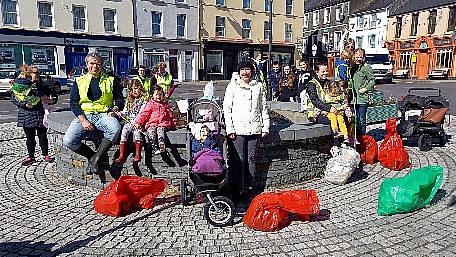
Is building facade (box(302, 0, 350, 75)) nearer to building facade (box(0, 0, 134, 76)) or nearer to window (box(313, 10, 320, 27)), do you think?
window (box(313, 10, 320, 27))

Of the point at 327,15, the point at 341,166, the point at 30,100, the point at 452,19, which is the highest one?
the point at 327,15

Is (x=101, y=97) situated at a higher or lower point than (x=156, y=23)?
lower

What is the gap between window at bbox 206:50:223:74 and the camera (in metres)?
35.8

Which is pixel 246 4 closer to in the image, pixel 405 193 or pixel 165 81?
pixel 165 81

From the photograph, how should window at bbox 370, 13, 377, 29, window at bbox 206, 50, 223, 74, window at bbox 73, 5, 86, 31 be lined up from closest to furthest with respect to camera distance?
window at bbox 73, 5, 86, 31
window at bbox 206, 50, 223, 74
window at bbox 370, 13, 377, 29

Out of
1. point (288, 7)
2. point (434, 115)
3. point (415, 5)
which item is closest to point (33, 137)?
point (434, 115)

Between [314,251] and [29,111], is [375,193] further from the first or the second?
[29,111]

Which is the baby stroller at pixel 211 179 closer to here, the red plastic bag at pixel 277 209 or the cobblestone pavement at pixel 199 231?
the cobblestone pavement at pixel 199 231

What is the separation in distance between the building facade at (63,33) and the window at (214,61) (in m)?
7.31

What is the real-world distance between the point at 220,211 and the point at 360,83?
162 inches

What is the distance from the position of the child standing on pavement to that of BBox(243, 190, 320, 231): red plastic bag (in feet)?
6.23

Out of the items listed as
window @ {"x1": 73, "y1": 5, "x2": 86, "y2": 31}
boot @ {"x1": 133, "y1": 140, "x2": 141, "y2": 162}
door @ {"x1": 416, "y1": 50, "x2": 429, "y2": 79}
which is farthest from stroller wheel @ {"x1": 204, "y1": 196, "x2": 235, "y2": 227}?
door @ {"x1": 416, "y1": 50, "x2": 429, "y2": 79}

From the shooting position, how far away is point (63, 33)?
28.2m

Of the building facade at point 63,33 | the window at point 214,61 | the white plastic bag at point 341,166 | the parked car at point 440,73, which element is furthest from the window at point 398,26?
the white plastic bag at point 341,166
